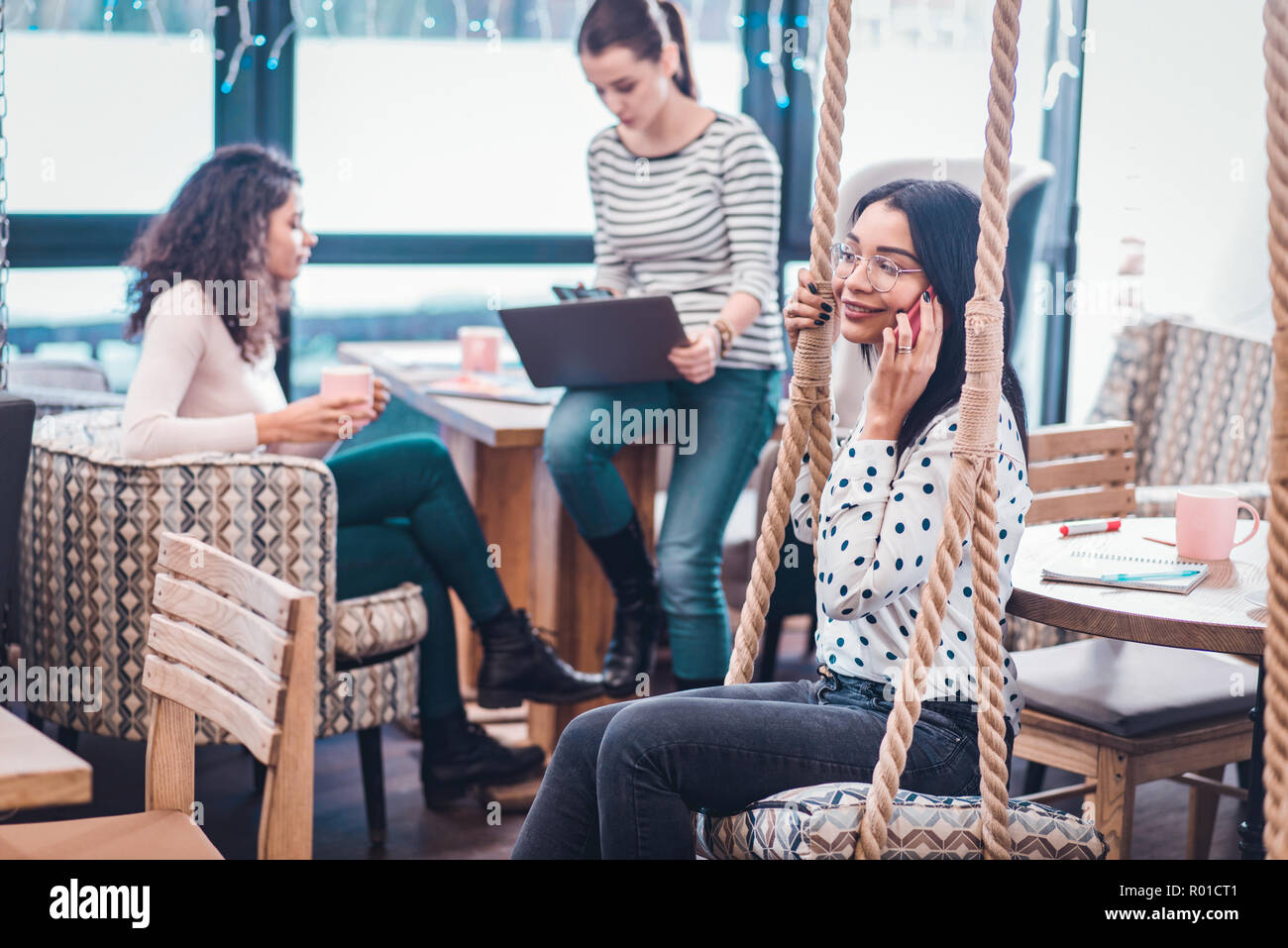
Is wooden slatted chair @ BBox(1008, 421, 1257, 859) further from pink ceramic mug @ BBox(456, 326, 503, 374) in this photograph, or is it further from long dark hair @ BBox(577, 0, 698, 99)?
pink ceramic mug @ BBox(456, 326, 503, 374)

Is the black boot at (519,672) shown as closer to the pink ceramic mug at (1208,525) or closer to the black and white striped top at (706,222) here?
the black and white striped top at (706,222)

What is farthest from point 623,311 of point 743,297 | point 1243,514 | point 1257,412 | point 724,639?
point 1257,412

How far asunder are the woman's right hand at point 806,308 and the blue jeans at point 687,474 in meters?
1.00

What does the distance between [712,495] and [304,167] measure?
1.82 meters

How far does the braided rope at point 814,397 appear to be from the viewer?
4.42ft

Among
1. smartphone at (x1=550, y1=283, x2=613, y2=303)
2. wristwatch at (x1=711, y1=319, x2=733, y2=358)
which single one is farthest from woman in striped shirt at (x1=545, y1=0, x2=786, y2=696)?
smartphone at (x1=550, y1=283, x2=613, y2=303)

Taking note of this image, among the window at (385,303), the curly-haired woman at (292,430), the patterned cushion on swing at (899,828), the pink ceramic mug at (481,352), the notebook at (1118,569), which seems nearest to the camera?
the patterned cushion on swing at (899,828)

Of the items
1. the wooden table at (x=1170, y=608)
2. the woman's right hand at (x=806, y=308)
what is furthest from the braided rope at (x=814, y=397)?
the wooden table at (x=1170, y=608)

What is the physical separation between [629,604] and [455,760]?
17.3 inches

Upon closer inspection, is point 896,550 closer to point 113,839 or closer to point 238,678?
point 238,678

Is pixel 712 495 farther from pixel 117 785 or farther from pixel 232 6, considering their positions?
pixel 232 6

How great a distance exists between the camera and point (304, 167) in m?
3.75

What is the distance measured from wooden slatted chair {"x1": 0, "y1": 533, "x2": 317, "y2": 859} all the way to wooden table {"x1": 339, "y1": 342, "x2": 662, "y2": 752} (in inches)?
44.7

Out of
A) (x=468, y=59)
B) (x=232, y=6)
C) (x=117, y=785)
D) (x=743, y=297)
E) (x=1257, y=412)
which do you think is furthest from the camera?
(x=468, y=59)
